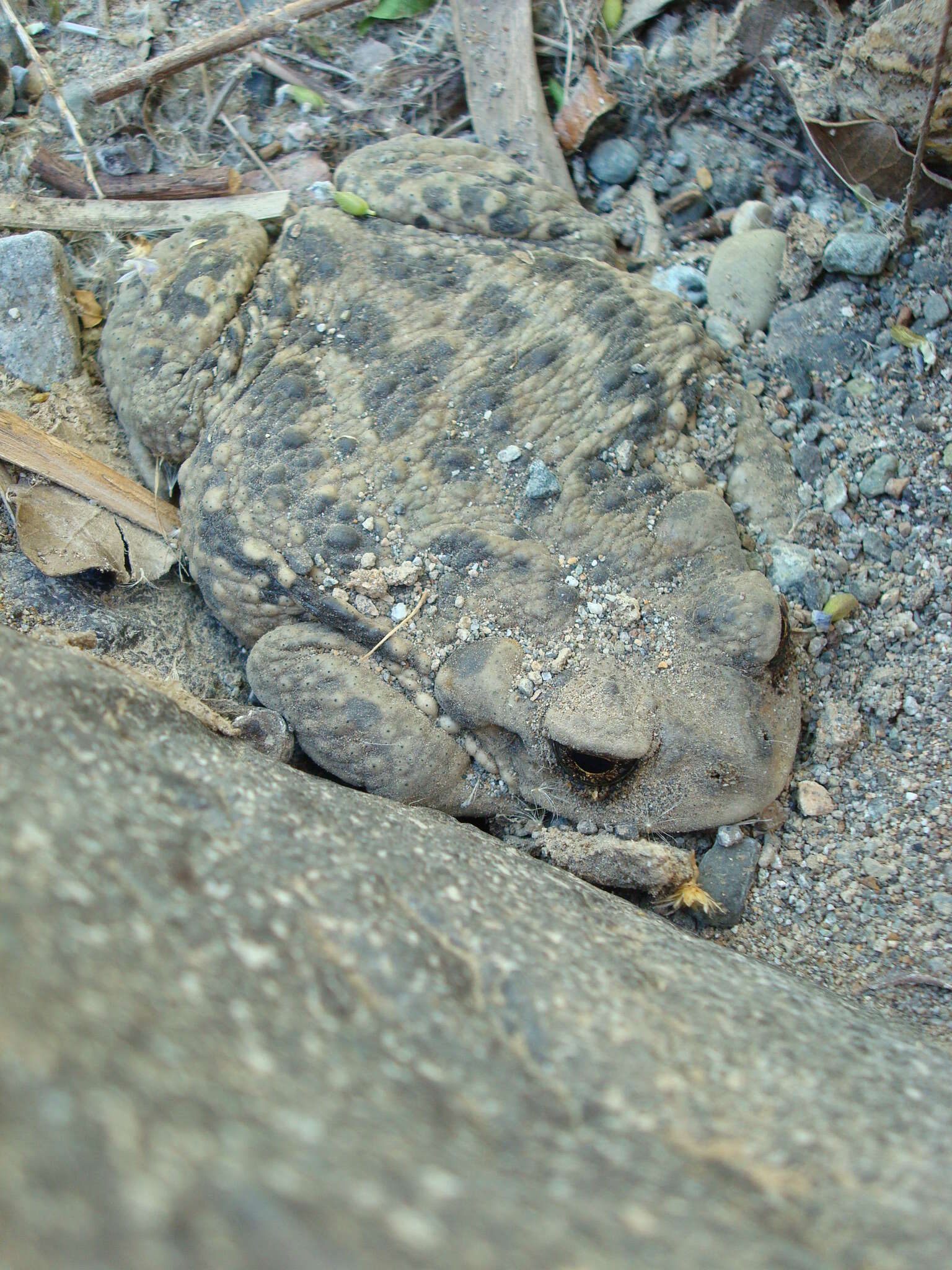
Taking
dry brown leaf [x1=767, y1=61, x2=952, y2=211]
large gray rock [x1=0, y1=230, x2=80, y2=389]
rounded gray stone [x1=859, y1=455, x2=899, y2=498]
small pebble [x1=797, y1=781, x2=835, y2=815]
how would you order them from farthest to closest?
large gray rock [x1=0, y1=230, x2=80, y2=389] → dry brown leaf [x1=767, y1=61, x2=952, y2=211] → rounded gray stone [x1=859, y1=455, x2=899, y2=498] → small pebble [x1=797, y1=781, x2=835, y2=815]

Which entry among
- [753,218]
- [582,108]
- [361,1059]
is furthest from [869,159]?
[361,1059]

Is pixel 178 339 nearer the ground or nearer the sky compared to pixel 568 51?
nearer the ground

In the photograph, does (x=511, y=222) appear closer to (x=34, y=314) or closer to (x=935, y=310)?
(x=935, y=310)

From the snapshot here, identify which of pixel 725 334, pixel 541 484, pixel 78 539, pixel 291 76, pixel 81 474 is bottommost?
pixel 78 539

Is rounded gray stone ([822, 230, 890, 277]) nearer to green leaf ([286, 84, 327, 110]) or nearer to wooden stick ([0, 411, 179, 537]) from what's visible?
green leaf ([286, 84, 327, 110])

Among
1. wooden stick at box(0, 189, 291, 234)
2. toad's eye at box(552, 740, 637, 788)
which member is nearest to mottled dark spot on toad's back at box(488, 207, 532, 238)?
wooden stick at box(0, 189, 291, 234)

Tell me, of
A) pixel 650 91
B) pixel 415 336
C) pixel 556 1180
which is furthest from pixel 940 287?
pixel 556 1180

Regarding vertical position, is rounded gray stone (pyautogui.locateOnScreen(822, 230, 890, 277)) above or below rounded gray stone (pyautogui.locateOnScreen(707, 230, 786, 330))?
above

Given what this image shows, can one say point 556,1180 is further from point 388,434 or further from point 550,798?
point 388,434
